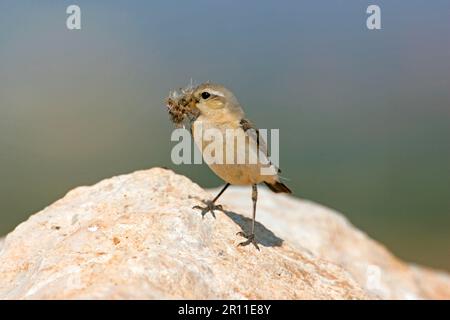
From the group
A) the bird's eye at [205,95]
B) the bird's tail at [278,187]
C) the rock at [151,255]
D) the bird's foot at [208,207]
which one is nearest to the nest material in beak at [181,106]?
the bird's eye at [205,95]

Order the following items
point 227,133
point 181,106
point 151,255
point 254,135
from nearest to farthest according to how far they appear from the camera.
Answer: point 151,255 → point 227,133 → point 254,135 → point 181,106

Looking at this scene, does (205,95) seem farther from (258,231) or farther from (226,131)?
(258,231)

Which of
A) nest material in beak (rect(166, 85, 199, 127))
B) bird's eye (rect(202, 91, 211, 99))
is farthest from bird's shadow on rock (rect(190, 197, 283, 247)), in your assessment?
bird's eye (rect(202, 91, 211, 99))

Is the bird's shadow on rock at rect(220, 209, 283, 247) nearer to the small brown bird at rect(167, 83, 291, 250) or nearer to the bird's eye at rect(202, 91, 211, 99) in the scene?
the small brown bird at rect(167, 83, 291, 250)

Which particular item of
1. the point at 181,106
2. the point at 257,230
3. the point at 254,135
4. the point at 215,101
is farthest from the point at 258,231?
the point at 181,106

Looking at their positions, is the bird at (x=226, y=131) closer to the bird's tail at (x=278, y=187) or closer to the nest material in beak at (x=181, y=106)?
the nest material in beak at (x=181, y=106)
